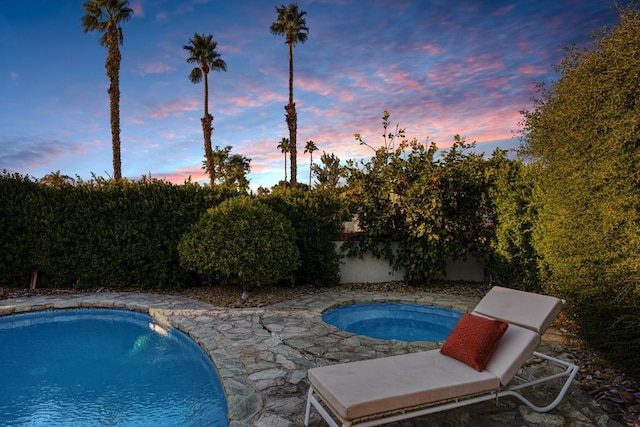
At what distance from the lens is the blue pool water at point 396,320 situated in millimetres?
6471

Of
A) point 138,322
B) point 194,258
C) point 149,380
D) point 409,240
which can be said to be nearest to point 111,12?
point 194,258

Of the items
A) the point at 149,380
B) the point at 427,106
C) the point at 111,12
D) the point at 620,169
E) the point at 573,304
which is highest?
the point at 111,12

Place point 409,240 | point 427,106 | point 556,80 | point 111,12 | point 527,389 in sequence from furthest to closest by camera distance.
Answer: point 111,12 → point 427,106 → point 409,240 → point 556,80 → point 527,389

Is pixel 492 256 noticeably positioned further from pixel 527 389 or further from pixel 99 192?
pixel 99 192

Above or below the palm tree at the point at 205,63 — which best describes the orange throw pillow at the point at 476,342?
below

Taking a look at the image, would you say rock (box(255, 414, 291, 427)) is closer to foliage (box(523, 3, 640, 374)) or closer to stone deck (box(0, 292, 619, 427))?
stone deck (box(0, 292, 619, 427))

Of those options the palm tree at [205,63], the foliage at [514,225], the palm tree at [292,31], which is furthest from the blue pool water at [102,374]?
the palm tree at [205,63]

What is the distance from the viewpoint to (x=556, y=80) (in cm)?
557

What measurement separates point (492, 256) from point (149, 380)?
25.0ft

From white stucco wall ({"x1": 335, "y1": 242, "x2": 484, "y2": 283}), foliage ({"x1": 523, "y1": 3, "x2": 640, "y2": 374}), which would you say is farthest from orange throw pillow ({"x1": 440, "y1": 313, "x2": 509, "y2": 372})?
white stucco wall ({"x1": 335, "y1": 242, "x2": 484, "y2": 283})

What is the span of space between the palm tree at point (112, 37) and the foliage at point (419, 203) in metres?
11.8

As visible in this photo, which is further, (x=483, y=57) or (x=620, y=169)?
(x=483, y=57)

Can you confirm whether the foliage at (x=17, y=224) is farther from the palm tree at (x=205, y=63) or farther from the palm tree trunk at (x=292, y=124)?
the palm tree trunk at (x=292, y=124)

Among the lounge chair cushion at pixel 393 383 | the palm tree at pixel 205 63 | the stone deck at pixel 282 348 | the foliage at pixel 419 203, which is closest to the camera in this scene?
the lounge chair cushion at pixel 393 383
